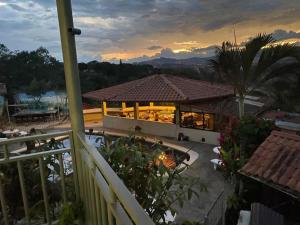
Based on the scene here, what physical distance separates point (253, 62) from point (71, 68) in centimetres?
777

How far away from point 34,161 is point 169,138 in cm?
1095

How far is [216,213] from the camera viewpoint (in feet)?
18.2

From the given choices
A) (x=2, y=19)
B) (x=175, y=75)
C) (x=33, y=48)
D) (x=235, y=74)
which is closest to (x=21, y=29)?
(x=2, y=19)

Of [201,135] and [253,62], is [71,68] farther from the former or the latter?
[201,135]

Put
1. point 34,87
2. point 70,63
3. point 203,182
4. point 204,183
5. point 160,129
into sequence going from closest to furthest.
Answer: point 70,63 → point 34,87 → point 203,182 → point 204,183 → point 160,129

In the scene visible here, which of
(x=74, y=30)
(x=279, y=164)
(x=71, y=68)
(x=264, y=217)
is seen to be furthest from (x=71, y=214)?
(x=279, y=164)

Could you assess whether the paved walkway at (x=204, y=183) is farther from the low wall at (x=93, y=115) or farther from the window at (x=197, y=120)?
the low wall at (x=93, y=115)

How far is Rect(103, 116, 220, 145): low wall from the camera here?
12188 mm

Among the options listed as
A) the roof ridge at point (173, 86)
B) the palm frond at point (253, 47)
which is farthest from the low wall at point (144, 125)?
the palm frond at point (253, 47)

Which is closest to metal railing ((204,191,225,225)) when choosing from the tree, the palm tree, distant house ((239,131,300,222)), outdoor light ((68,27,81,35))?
distant house ((239,131,300,222))

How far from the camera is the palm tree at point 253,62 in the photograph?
26.6 ft

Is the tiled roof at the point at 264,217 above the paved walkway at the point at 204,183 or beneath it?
above

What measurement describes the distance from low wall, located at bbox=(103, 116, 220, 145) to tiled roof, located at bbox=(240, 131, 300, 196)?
6905 millimetres

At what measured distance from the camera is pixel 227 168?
5840 mm
